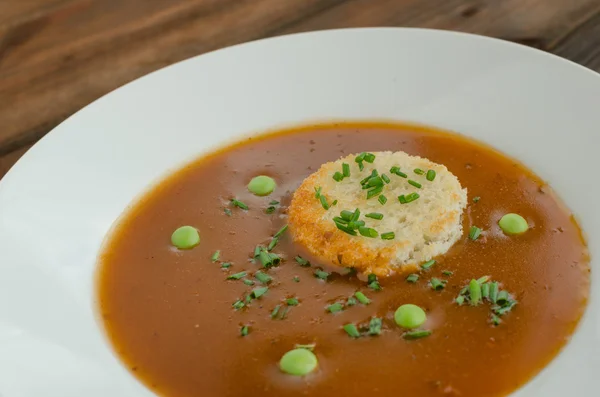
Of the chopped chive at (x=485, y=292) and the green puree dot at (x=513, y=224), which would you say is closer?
the chopped chive at (x=485, y=292)

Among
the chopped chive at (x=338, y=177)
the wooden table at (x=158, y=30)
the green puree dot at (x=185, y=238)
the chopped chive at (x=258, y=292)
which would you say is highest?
the wooden table at (x=158, y=30)

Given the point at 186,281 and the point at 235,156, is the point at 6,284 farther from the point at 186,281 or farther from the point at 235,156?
the point at 235,156

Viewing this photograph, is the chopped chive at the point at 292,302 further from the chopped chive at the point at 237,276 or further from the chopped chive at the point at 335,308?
the chopped chive at the point at 237,276

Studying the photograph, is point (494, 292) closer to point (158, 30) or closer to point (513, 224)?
point (513, 224)

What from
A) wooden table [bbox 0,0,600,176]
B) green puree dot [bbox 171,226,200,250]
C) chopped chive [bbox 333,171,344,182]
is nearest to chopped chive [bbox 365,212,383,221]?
chopped chive [bbox 333,171,344,182]

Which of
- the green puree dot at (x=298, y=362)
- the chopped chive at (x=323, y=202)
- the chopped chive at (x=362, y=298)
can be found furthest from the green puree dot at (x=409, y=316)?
the chopped chive at (x=323, y=202)

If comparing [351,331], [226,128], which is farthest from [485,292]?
[226,128]

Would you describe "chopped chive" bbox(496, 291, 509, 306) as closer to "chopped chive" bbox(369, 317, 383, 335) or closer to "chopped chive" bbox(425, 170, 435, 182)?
"chopped chive" bbox(369, 317, 383, 335)
